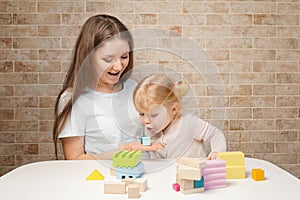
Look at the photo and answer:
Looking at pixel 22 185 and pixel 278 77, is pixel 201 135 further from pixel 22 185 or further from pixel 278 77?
pixel 278 77

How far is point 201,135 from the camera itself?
5.05ft

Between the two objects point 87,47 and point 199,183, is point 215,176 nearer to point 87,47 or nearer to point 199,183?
point 199,183

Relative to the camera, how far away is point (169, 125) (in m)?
1.46

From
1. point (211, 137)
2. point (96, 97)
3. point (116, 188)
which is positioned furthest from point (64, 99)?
point (116, 188)

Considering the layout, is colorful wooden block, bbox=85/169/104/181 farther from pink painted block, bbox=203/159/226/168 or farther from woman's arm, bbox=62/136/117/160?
woman's arm, bbox=62/136/117/160

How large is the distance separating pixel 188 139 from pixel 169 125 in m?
0.10

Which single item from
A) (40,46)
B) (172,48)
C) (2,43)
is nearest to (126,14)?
(172,48)

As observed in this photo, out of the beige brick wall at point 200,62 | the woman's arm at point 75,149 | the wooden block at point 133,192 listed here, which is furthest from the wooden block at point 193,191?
the beige brick wall at point 200,62

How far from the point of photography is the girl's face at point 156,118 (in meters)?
1.39

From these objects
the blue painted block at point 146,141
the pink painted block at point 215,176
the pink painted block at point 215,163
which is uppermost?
the blue painted block at point 146,141

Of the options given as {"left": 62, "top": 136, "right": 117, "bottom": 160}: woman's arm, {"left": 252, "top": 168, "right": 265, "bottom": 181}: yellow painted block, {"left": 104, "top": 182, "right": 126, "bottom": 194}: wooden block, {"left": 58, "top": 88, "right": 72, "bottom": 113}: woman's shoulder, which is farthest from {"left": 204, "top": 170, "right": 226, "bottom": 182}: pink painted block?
{"left": 58, "top": 88, "right": 72, "bottom": 113}: woman's shoulder

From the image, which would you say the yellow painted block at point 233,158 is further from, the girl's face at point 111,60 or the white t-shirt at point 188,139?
the girl's face at point 111,60

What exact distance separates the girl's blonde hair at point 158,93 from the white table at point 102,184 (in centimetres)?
21

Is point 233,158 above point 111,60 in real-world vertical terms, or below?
below
